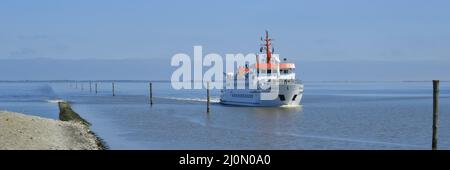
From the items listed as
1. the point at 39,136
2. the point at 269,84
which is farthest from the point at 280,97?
the point at 39,136

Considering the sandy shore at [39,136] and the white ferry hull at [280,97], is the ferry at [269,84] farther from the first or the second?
the sandy shore at [39,136]

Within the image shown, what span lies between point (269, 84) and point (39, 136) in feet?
169

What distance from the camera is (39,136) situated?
1270 inches

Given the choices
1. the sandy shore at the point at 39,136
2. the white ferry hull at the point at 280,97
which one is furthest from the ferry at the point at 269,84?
the sandy shore at the point at 39,136

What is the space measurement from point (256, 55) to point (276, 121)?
Result: 95.4 feet

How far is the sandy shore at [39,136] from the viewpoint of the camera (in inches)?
1094

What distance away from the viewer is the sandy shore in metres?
27.8

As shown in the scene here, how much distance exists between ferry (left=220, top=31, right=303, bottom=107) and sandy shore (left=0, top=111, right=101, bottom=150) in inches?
1671

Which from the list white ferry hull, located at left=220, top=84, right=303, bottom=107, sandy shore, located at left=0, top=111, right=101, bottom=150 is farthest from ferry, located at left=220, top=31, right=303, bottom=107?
sandy shore, located at left=0, top=111, right=101, bottom=150

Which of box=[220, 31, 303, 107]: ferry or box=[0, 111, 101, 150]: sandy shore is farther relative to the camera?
box=[220, 31, 303, 107]: ferry

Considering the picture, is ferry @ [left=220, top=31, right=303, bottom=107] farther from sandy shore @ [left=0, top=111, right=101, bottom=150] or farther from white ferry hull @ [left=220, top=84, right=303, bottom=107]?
sandy shore @ [left=0, top=111, right=101, bottom=150]
